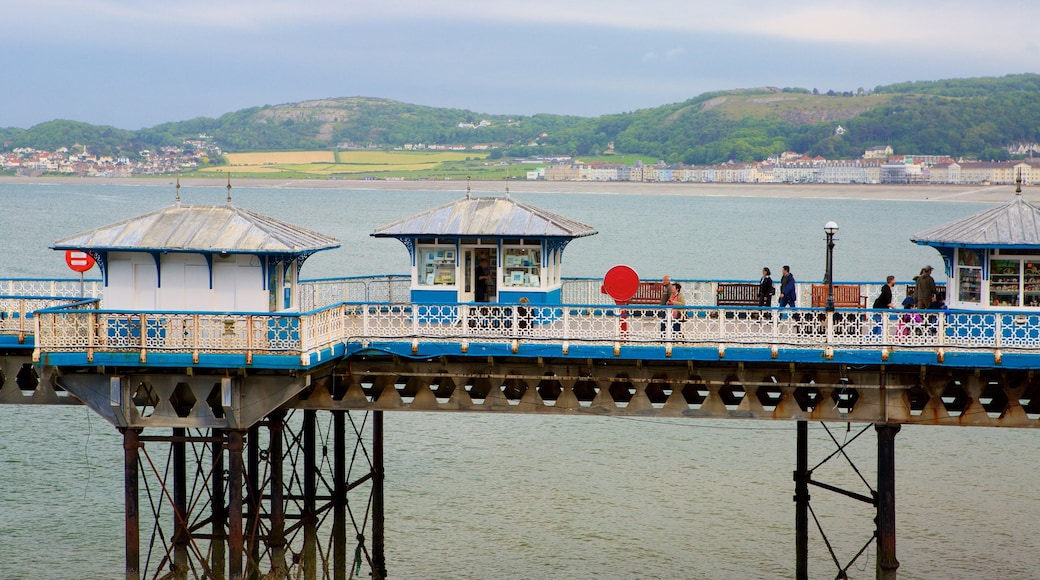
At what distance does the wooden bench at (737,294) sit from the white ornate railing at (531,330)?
4963 millimetres

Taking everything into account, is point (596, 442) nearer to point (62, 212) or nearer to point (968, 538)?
point (968, 538)

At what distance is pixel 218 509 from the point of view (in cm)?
2884

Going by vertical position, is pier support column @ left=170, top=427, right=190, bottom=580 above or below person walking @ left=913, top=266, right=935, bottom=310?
below

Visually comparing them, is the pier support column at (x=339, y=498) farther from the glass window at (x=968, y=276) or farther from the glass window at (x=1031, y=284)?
the glass window at (x=1031, y=284)

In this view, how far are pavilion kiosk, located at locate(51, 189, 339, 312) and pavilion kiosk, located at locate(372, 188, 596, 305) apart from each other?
286 cm

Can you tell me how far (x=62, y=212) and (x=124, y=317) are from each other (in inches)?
6418

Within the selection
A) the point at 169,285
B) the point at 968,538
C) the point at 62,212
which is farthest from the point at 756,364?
the point at 62,212

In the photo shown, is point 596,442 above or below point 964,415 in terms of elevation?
below

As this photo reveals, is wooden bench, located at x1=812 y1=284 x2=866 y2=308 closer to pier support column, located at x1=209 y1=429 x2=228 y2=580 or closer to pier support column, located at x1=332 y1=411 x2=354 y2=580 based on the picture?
pier support column, located at x1=332 y1=411 x2=354 y2=580

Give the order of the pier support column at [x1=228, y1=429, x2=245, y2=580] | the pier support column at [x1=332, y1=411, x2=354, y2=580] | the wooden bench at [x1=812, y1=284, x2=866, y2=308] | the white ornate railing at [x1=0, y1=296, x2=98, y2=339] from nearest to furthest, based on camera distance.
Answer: the pier support column at [x1=228, y1=429, x2=245, y2=580] < the white ornate railing at [x1=0, y1=296, x2=98, y2=339] < the wooden bench at [x1=812, y1=284, x2=866, y2=308] < the pier support column at [x1=332, y1=411, x2=354, y2=580]

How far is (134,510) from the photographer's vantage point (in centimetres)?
2495

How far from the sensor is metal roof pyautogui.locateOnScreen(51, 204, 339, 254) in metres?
25.4

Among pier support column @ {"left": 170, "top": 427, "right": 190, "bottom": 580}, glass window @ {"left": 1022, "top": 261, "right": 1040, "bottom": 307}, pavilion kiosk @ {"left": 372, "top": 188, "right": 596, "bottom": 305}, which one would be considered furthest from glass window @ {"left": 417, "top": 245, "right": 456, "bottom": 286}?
glass window @ {"left": 1022, "top": 261, "right": 1040, "bottom": 307}

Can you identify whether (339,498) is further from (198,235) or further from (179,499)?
(198,235)
